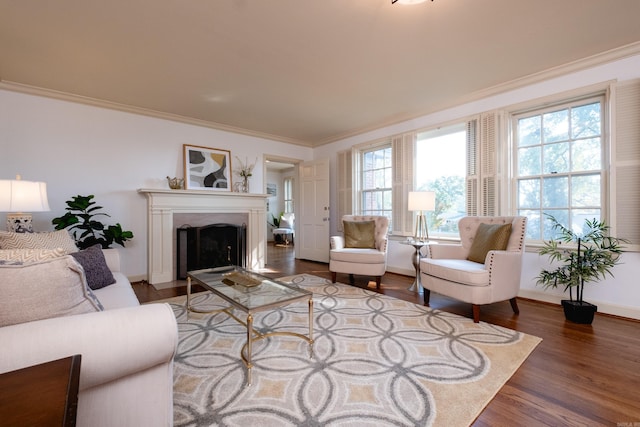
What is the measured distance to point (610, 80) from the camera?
2.65 m

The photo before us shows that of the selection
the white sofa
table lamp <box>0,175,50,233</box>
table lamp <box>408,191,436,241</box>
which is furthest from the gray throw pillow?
table lamp <box>408,191,436,241</box>

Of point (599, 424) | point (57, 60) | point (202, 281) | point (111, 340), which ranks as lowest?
point (599, 424)

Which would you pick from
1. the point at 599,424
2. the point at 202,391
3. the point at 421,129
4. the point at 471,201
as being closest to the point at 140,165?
the point at 202,391

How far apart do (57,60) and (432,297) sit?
14.9 ft

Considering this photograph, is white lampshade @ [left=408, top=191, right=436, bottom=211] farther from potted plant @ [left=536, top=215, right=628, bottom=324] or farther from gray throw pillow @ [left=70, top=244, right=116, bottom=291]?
gray throw pillow @ [left=70, top=244, right=116, bottom=291]

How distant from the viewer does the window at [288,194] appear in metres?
9.02

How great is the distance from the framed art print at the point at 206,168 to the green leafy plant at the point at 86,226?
1158mm

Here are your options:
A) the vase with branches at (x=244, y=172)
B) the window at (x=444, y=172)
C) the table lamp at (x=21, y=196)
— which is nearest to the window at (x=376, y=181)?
the window at (x=444, y=172)

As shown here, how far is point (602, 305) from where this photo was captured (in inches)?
105

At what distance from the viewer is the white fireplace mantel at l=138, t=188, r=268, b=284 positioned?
383 cm

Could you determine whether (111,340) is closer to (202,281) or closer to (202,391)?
(202,391)

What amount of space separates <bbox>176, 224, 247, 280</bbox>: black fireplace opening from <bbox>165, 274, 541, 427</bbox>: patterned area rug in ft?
5.52

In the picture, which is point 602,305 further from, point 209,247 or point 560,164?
point 209,247

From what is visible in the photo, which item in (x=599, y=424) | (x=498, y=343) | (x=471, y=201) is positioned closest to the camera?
(x=599, y=424)
